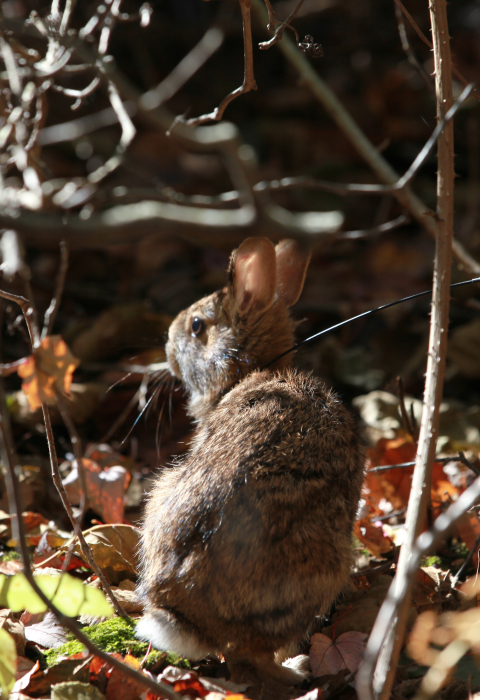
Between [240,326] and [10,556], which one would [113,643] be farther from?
[240,326]

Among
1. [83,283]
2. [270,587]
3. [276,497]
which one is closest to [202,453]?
[276,497]

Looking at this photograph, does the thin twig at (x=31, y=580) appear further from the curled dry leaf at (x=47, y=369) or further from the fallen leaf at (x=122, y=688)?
the fallen leaf at (x=122, y=688)

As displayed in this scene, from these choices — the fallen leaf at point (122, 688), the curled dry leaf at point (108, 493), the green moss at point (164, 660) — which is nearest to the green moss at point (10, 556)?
the curled dry leaf at point (108, 493)

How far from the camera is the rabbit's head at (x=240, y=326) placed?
3414 mm

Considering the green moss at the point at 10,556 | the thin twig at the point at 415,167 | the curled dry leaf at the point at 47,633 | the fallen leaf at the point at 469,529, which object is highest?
Result: the thin twig at the point at 415,167

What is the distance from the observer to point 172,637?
2.34 metres

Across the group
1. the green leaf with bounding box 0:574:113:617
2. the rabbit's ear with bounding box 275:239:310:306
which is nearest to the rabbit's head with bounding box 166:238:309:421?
the rabbit's ear with bounding box 275:239:310:306

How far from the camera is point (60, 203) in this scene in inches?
161

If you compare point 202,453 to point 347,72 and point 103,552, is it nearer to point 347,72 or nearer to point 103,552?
point 103,552

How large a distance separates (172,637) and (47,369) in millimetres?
1104

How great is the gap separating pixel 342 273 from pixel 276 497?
15.7ft

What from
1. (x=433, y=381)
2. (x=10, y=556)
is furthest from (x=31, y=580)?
(x=10, y=556)

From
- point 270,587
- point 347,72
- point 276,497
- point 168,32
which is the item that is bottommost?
point 270,587

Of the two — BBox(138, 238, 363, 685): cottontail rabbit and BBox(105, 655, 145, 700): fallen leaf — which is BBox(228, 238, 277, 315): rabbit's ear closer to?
BBox(138, 238, 363, 685): cottontail rabbit
